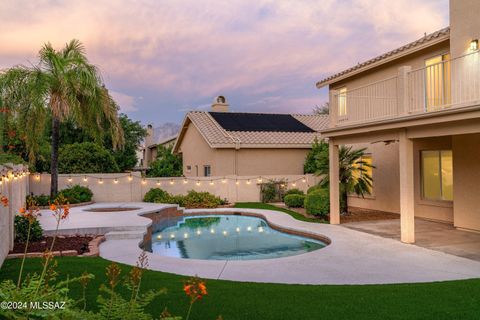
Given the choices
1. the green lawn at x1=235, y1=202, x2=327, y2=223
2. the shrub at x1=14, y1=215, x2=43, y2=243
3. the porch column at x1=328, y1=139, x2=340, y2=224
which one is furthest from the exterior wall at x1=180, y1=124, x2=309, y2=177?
the shrub at x1=14, y1=215, x2=43, y2=243

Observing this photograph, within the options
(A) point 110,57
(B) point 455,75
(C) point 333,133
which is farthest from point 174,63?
(B) point 455,75

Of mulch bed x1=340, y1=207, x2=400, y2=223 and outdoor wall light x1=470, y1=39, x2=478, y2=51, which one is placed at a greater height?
outdoor wall light x1=470, y1=39, x2=478, y2=51

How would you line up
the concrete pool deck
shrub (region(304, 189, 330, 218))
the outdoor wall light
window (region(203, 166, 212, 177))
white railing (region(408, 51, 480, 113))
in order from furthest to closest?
window (region(203, 166, 212, 177)) < shrub (region(304, 189, 330, 218)) < the outdoor wall light < white railing (region(408, 51, 480, 113)) < the concrete pool deck

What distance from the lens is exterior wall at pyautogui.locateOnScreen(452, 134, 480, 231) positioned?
11.9 m

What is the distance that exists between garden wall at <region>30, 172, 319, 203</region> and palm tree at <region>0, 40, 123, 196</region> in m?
2.19

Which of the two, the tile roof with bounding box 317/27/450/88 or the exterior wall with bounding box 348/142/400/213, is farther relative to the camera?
the exterior wall with bounding box 348/142/400/213

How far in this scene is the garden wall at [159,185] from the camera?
2100 centimetres

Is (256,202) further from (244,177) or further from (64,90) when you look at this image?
(64,90)

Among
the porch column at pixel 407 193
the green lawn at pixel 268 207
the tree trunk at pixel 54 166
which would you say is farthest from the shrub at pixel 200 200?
the porch column at pixel 407 193

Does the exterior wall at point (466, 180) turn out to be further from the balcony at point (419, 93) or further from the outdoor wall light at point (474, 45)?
the outdoor wall light at point (474, 45)

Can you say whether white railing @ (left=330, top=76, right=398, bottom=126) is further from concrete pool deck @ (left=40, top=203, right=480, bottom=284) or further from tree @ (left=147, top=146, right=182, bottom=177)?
tree @ (left=147, top=146, right=182, bottom=177)

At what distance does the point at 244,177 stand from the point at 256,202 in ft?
4.86

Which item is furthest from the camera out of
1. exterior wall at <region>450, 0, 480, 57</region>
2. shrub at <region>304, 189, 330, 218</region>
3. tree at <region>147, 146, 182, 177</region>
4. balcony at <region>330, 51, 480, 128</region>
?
tree at <region>147, 146, 182, 177</region>

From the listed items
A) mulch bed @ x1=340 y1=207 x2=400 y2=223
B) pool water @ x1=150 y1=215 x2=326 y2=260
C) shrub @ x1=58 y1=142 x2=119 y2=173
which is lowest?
pool water @ x1=150 y1=215 x2=326 y2=260
